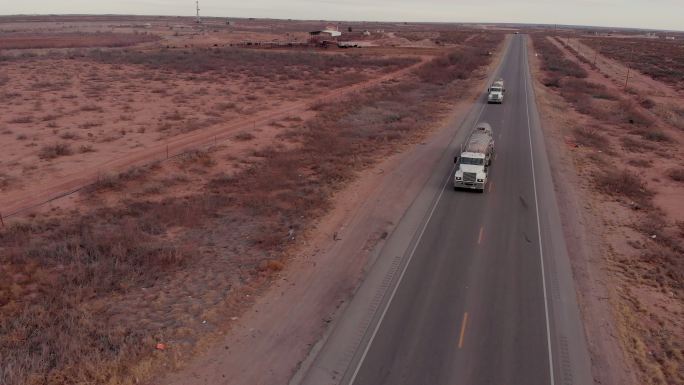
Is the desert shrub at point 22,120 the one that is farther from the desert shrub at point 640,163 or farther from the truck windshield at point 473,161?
the desert shrub at point 640,163

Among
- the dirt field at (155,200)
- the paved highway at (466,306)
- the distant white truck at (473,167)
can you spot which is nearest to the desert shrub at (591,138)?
the dirt field at (155,200)

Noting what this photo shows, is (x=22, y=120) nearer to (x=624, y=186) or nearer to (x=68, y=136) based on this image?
(x=68, y=136)

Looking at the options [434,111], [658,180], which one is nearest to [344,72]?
[434,111]

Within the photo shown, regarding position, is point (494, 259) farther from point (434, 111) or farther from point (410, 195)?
point (434, 111)

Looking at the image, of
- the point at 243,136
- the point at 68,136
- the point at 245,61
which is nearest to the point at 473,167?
the point at 243,136

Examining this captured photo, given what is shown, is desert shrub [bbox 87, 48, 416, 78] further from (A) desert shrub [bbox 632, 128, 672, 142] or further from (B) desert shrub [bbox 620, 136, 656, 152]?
(B) desert shrub [bbox 620, 136, 656, 152]

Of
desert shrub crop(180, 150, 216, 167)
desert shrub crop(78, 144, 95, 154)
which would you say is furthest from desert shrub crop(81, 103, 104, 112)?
desert shrub crop(180, 150, 216, 167)
